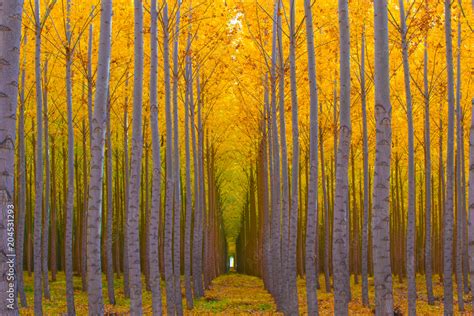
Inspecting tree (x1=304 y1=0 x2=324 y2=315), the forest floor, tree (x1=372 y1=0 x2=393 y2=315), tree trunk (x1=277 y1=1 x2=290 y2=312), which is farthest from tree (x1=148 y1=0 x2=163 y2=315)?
tree (x1=372 y1=0 x2=393 y2=315)

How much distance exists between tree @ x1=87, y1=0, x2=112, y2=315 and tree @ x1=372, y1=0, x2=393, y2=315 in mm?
3097

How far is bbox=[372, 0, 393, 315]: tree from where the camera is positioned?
6.09 m

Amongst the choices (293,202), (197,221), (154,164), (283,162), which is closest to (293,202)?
(293,202)

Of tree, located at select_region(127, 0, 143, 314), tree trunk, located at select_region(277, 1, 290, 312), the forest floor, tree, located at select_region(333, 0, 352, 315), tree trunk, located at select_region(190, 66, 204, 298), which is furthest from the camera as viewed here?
tree trunk, located at select_region(190, 66, 204, 298)

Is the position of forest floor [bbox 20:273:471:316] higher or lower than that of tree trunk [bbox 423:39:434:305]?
lower

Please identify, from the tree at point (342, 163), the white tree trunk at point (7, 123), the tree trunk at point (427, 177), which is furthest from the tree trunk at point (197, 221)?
the white tree trunk at point (7, 123)

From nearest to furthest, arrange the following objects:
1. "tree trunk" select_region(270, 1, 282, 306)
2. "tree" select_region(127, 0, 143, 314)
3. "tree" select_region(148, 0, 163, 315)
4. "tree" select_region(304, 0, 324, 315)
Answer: "tree" select_region(127, 0, 143, 314), "tree" select_region(304, 0, 324, 315), "tree" select_region(148, 0, 163, 315), "tree trunk" select_region(270, 1, 282, 306)

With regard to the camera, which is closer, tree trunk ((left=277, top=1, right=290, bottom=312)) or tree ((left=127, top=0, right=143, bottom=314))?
tree ((left=127, top=0, right=143, bottom=314))

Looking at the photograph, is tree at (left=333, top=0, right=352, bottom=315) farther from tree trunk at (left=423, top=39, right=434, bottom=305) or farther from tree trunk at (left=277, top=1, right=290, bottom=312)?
tree trunk at (left=423, top=39, right=434, bottom=305)

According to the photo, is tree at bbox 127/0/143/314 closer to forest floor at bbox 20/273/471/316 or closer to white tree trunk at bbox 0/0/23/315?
forest floor at bbox 20/273/471/316

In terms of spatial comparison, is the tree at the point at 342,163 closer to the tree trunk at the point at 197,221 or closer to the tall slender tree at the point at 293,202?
the tall slender tree at the point at 293,202

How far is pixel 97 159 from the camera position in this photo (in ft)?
23.9

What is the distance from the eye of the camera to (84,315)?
489 inches

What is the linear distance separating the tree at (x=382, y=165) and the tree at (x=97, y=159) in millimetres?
3097
